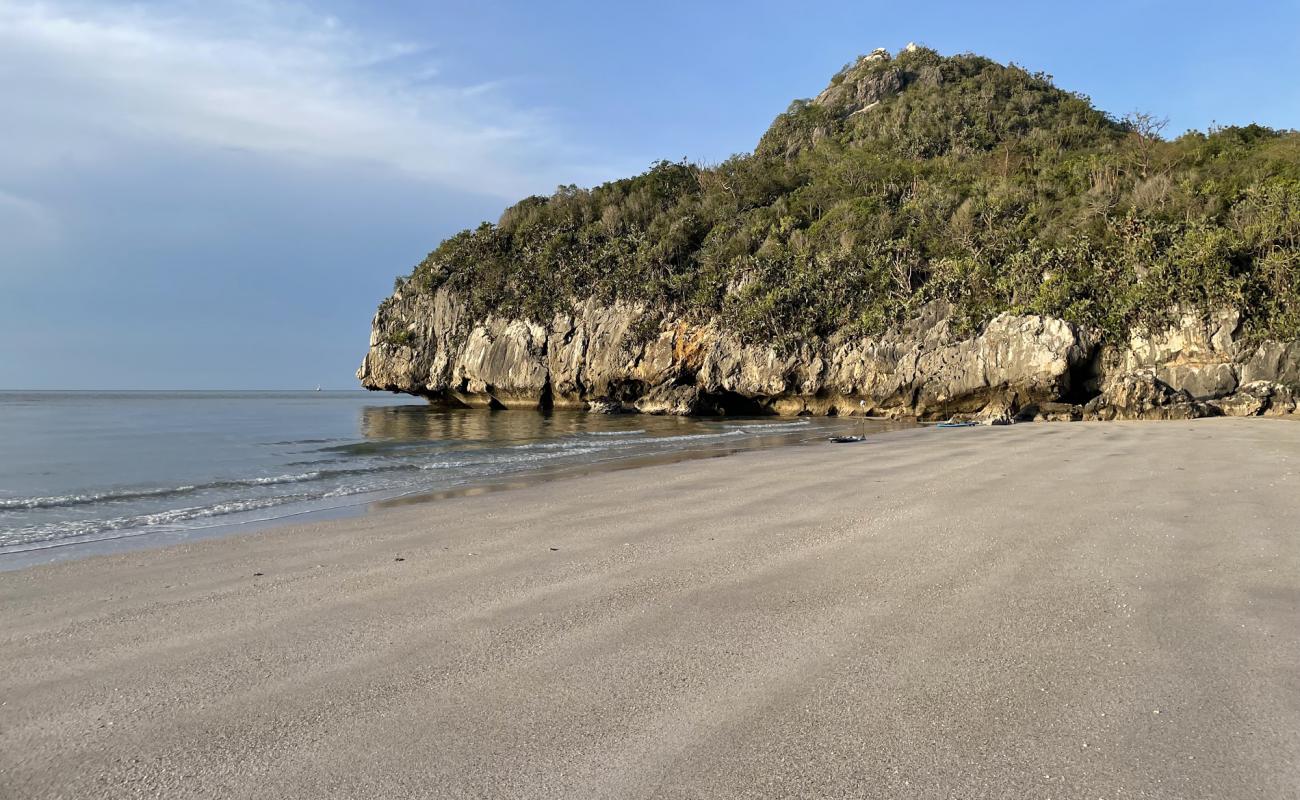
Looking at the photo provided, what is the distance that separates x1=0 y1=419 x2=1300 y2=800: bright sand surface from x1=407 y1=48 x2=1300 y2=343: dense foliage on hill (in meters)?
29.3

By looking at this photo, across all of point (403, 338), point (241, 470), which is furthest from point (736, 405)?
point (241, 470)

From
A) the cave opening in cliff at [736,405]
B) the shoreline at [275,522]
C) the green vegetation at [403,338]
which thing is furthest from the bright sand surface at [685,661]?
the green vegetation at [403,338]

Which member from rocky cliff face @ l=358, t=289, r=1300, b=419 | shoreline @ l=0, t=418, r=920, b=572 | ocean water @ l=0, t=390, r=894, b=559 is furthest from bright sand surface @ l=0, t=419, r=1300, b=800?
rocky cliff face @ l=358, t=289, r=1300, b=419

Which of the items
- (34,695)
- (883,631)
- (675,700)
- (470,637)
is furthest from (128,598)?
(883,631)

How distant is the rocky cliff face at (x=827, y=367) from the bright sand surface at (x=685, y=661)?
2399 centimetres

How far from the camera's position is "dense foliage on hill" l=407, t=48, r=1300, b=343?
2939 centimetres

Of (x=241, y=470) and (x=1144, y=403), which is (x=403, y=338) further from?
(x=1144, y=403)

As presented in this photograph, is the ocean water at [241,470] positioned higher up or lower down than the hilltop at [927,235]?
lower down

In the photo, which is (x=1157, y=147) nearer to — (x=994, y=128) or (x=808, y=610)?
(x=994, y=128)

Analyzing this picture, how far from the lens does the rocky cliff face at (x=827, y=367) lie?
26.3 m

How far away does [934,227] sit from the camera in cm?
4062

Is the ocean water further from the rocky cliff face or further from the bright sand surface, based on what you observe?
the rocky cliff face

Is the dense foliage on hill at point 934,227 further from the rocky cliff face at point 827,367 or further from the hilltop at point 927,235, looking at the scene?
the rocky cliff face at point 827,367

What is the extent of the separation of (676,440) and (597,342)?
2699cm
